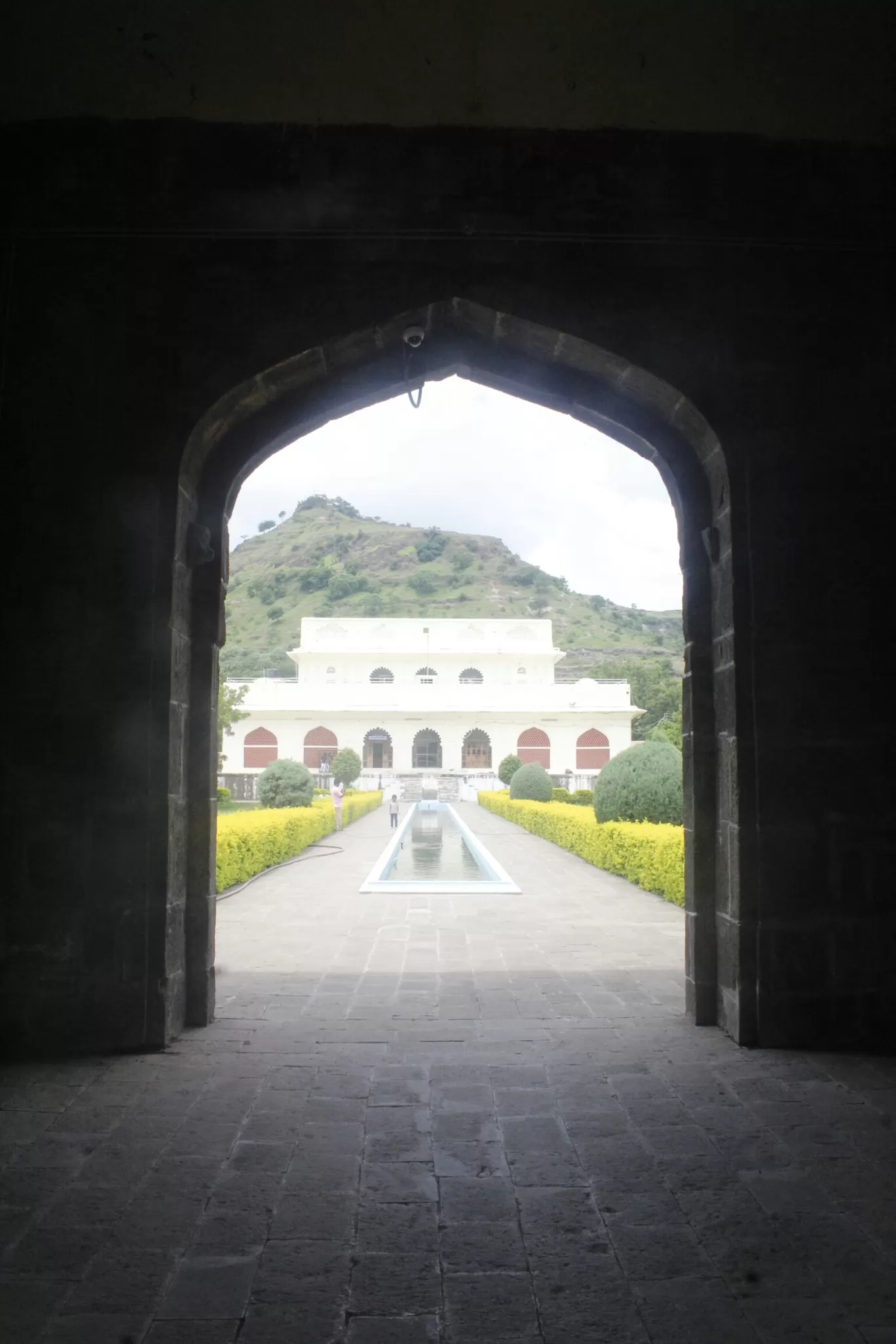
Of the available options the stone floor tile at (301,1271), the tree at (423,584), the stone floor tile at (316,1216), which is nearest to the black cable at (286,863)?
the stone floor tile at (316,1216)

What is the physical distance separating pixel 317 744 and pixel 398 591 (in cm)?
5129

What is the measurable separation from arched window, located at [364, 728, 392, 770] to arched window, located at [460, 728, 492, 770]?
319cm

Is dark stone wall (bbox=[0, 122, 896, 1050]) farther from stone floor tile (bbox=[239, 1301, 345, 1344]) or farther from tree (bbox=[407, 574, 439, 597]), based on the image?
tree (bbox=[407, 574, 439, 597])

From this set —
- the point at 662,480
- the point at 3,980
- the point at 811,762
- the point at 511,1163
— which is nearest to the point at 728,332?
the point at 662,480

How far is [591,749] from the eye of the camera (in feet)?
130

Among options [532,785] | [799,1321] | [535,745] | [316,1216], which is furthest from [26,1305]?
[535,745]

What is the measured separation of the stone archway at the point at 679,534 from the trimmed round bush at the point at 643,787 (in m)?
6.16

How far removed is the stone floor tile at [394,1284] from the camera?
6.15 ft

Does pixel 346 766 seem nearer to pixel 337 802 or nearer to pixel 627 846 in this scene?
pixel 337 802

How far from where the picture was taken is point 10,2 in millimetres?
3270

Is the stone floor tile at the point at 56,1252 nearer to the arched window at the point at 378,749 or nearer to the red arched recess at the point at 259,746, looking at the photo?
the arched window at the point at 378,749

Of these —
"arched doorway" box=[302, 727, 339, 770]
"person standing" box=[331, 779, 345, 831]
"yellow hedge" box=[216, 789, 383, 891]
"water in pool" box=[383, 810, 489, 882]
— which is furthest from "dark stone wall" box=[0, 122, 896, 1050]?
"arched doorway" box=[302, 727, 339, 770]

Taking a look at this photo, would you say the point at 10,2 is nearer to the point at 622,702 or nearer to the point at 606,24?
the point at 606,24

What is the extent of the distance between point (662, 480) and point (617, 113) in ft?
5.03
